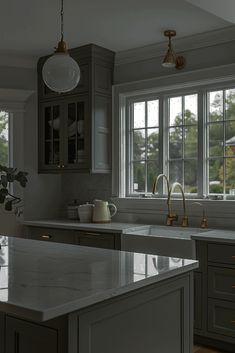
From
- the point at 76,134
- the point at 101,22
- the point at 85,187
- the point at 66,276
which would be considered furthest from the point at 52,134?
the point at 66,276

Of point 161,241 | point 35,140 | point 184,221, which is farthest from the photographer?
point 35,140

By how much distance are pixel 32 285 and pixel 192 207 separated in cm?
264

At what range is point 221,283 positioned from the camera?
323 cm

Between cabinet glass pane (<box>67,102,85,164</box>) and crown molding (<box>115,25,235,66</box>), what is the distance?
65 cm

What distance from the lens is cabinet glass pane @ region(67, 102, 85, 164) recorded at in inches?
175

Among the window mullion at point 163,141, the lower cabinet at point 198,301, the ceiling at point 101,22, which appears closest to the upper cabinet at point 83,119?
the ceiling at point 101,22

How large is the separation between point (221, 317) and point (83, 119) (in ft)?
7.67

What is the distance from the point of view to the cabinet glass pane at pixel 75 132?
14.6ft

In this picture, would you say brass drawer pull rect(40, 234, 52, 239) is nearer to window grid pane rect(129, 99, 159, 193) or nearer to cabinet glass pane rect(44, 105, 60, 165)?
cabinet glass pane rect(44, 105, 60, 165)

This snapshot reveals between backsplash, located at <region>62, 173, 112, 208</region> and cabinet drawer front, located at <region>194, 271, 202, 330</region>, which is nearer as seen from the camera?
cabinet drawer front, located at <region>194, 271, 202, 330</region>

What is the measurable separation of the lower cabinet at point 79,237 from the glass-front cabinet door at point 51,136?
712mm

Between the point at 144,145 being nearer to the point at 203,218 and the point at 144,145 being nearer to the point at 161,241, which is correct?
the point at 203,218

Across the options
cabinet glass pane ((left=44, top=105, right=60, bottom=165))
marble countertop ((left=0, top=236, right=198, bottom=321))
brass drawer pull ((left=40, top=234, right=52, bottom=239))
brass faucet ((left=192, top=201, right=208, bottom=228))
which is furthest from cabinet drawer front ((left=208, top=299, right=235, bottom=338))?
cabinet glass pane ((left=44, top=105, right=60, bottom=165))

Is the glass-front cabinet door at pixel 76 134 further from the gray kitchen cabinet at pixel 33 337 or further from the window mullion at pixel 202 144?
the gray kitchen cabinet at pixel 33 337
